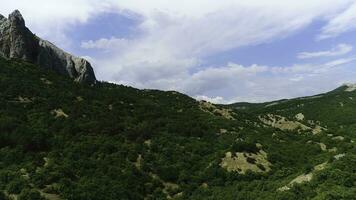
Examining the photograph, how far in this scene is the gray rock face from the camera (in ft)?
271

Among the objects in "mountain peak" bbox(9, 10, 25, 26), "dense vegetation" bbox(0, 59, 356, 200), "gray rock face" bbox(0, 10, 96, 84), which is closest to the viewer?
"dense vegetation" bbox(0, 59, 356, 200)

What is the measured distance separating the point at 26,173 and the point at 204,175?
1793 centimetres

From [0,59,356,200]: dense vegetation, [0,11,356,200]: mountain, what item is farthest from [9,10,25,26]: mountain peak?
[0,59,356,200]: dense vegetation

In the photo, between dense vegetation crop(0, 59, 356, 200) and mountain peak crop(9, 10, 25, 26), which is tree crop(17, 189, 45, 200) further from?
mountain peak crop(9, 10, 25, 26)

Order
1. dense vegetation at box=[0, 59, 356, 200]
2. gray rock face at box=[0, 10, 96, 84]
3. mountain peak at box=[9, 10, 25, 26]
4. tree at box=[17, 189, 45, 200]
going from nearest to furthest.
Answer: tree at box=[17, 189, 45, 200] < dense vegetation at box=[0, 59, 356, 200] < gray rock face at box=[0, 10, 96, 84] < mountain peak at box=[9, 10, 25, 26]

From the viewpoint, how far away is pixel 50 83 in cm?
7281

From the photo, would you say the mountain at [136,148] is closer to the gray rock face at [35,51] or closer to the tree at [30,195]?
the tree at [30,195]

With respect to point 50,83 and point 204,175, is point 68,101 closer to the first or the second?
point 50,83

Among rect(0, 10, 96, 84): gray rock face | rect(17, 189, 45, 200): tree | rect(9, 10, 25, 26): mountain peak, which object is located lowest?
rect(17, 189, 45, 200): tree

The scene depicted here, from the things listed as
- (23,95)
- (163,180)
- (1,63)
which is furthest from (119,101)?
(163,180)

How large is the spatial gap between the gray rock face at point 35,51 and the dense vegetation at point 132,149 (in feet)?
17.9

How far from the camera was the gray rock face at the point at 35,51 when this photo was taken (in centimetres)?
8256

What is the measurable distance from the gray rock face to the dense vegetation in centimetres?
544

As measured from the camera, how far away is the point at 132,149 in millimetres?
51375
